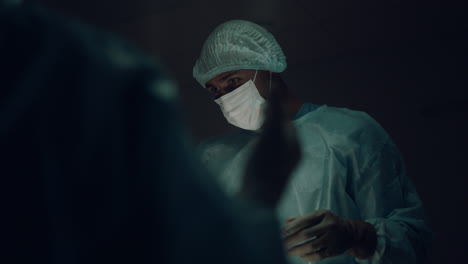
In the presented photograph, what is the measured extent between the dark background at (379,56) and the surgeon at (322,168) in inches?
36.9

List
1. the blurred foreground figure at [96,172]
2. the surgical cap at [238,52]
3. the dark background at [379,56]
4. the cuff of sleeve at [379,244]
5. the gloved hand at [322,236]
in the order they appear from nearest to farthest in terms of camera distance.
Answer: the blurred foreground figure at [96,172]
the gloved hand at [322,236]
the cuff of sleeve at [379,244]
the surgical cap at [238,52]
the dark background at [379,56]

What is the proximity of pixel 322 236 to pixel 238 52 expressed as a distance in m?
0.78

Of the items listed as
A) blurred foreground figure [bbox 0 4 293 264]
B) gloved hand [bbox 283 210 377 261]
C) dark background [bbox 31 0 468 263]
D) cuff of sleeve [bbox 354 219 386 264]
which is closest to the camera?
blurred foreground figure [bbox 0 4 293 264]

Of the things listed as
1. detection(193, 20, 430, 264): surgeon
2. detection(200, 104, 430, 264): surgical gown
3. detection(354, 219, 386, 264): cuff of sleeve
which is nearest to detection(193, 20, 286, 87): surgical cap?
detection(193, 20, 430, 264): surgeon

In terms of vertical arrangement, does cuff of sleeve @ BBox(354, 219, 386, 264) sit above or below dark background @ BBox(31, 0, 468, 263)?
below

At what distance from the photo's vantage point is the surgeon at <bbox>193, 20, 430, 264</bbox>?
1.18 m

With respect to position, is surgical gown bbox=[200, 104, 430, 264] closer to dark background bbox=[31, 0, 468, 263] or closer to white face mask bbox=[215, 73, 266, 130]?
white face mask bbox=[215, 73, 266, 130]

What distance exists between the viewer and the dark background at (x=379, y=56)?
2627 mm

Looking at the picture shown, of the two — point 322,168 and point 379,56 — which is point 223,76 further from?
point 379,56

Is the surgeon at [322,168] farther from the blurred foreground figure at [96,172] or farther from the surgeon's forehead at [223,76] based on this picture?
the blurred foreground figure at [96,172]

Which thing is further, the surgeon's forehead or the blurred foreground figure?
the surgeon's forehead

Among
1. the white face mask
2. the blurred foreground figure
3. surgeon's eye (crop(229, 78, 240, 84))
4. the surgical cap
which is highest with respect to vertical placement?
the surgical cap

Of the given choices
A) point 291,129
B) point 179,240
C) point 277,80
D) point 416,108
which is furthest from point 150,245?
point 416,108

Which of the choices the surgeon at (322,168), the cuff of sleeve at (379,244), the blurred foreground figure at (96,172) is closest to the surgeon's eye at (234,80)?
the surgeon at (322,168)
